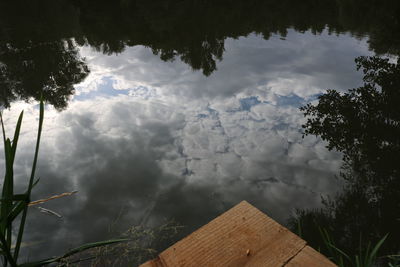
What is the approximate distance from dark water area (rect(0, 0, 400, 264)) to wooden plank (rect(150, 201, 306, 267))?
10.2 feet

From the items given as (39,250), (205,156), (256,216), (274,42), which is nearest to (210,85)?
(205,156)

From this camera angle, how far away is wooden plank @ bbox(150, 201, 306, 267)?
1.14 m

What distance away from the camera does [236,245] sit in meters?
1.20

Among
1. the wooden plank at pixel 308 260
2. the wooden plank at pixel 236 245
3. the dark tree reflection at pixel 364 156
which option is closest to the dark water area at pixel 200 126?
the dark tree reflection at pixel 364 156

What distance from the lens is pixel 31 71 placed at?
9562mm

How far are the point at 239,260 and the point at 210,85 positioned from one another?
8.34 metres

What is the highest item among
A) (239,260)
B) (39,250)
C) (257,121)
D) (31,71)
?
(239,260)

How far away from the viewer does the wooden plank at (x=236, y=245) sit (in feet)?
3.74

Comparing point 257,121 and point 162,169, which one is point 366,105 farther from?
point 162,169

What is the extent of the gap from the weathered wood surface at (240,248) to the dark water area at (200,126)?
312cm

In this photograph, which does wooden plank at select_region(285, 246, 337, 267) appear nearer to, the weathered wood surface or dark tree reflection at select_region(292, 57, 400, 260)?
the weathered wood surface

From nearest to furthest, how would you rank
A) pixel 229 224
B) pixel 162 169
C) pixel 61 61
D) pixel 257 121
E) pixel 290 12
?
pixel 229 224 → pixel 162 169 → pixel 257 121 → pixel 61 61 → pixel 290 12

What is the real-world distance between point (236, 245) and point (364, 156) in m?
5.50

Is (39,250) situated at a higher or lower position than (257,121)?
lower
